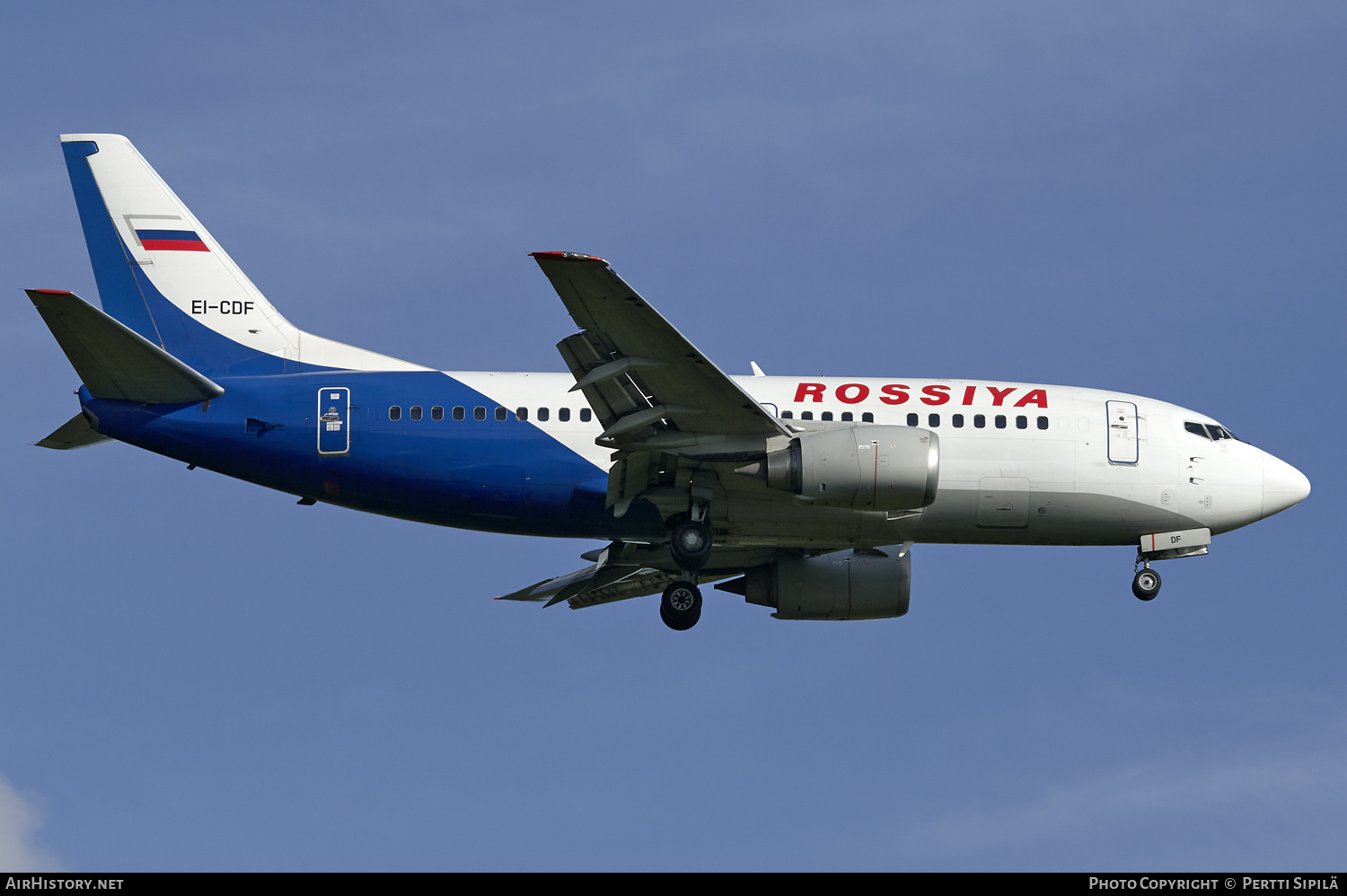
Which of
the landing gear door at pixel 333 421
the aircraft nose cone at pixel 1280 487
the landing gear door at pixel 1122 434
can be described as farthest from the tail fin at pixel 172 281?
the aircraft nose cone at pixel 1280 487

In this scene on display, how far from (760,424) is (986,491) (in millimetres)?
5288

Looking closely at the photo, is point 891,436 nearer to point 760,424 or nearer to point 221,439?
point 760,424

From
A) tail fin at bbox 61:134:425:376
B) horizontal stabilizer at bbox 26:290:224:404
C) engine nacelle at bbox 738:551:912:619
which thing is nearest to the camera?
horizontal stabilizer at bbox 26:290:224:404

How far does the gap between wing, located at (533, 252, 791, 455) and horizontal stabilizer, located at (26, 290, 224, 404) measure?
8.02 m

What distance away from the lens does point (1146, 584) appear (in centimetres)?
3256

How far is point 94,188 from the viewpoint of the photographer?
34.0 m

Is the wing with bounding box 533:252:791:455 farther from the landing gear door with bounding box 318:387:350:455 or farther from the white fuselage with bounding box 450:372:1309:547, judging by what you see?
the landing gear door with bounding box 318:387:350:455

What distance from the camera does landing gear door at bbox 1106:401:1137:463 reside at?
1273 inches

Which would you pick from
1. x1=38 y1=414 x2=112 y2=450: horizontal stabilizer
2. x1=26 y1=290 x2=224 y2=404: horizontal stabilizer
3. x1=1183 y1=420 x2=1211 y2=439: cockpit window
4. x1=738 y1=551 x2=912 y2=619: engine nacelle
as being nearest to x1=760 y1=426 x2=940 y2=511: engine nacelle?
x1=738 y1=551 x2=912 y2=619: engine nacelle

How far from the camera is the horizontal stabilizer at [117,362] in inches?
1120

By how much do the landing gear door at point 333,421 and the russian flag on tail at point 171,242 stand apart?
Answer: 544 centimetres

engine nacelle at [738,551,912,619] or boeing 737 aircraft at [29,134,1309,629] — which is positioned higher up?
boeing 737 aircraft at [29,134,1309,629]

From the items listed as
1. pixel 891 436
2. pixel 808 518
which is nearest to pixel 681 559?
pixel 808 518

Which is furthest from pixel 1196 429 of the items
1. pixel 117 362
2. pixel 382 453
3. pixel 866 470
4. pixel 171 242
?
pixel 171 242
